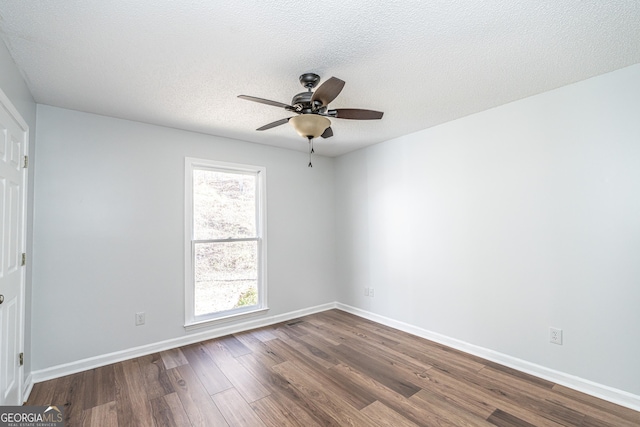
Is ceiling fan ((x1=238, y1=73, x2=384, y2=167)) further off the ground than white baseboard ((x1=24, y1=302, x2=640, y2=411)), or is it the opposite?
ceiling fan ((x1=238, y1=73, x2=384, y2=167))

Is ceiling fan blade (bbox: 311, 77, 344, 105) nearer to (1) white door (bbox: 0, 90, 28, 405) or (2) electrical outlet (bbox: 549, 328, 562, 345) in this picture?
(1) white door (bbox: 0, 90, 28, 405)

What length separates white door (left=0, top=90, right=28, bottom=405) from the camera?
5.91 feet

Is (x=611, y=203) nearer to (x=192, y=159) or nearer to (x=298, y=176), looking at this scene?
(x=298, y=176)

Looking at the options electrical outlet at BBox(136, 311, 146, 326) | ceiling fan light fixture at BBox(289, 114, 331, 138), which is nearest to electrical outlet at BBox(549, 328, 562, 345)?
ceiling fan light fixture at BBox(289, 114, 331, 138)

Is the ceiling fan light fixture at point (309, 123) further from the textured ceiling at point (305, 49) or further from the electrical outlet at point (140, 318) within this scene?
the electrical outlet at point (140, 318)

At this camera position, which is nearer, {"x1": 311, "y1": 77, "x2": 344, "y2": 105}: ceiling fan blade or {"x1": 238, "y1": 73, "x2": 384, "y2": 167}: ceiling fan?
{"x1": 311, "y1": 77, "x2": 344, "y2": 105}: ceiling fan blade

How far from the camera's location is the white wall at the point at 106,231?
2.65 metres

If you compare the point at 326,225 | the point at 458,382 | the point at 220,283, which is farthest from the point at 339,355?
the point at 326,225

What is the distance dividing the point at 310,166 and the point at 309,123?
0.61m

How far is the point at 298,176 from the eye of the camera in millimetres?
4402

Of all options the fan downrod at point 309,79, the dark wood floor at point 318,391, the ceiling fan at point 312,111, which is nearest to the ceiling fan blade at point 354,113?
the ceiling fan at point 312,111

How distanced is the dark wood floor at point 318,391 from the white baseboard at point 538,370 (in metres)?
0.07

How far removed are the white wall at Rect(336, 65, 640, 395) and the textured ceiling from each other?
346 millimetres

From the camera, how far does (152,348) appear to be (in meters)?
3.10
